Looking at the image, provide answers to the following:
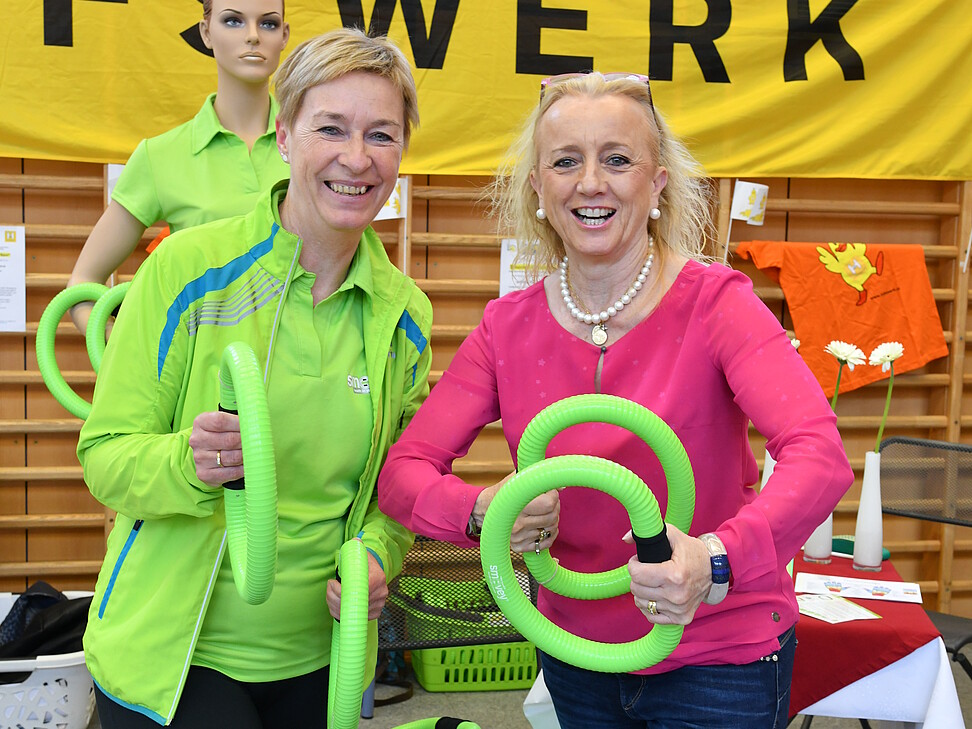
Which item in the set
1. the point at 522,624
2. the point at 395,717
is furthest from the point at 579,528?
the point at 395,717

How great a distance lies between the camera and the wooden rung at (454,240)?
4.11 meters

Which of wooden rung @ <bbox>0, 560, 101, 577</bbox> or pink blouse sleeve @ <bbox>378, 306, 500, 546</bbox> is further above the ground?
pink blouse sleeve @ <bbox>378, 306, 500, 546</bbox>

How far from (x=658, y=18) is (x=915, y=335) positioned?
1.87 metres

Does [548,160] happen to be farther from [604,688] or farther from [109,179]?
[109,179]

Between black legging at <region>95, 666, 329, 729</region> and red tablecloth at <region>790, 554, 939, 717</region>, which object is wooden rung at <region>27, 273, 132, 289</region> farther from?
red tablecloth at <region>790, 554, 939, 717</region>

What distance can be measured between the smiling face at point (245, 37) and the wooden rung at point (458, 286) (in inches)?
72.1

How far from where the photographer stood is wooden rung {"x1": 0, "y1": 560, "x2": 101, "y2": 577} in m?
3.91

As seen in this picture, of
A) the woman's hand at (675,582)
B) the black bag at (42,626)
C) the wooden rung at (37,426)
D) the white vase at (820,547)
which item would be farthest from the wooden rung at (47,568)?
the woman's hand at (675,582)

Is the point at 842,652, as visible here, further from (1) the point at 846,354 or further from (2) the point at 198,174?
(2) the point at 198,174

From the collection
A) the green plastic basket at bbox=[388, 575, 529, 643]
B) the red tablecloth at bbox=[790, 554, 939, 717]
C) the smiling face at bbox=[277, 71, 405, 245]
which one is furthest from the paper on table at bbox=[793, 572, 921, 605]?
the smiling face at bbox=[277, 71, 405, 245]

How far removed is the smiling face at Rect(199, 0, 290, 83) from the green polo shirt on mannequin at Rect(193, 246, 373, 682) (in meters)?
1.06

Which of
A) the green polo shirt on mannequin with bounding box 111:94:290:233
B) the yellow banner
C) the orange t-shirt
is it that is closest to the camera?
the green polo shirt on mannequin with bounding box 111:94:290:233

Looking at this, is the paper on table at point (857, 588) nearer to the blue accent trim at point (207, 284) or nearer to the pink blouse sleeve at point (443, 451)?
the pink blouse sleeve at point (443, 451)

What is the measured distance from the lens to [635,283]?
1463 mm
